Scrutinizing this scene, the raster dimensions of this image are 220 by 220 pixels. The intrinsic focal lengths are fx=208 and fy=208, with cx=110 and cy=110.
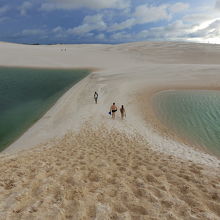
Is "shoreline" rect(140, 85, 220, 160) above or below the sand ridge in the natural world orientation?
below

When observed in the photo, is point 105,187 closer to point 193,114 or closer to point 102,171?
point 102,171

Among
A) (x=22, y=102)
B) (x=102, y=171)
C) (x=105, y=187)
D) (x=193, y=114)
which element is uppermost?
(x=105, y=187)

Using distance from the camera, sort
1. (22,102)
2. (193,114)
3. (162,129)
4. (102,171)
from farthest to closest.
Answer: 1. (22,102)
2. (193,114)
3. (162,129)
4. (102,171)

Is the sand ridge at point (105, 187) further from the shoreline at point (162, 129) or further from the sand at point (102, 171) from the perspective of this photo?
the shoreline at point (162, 129)

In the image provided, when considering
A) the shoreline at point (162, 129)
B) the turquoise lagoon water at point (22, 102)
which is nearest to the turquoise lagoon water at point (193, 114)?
the shoreline at point (162, 129)

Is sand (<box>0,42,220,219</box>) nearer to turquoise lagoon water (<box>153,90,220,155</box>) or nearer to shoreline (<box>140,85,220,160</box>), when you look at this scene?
shoreline (<box>140,85,220,160</box>)

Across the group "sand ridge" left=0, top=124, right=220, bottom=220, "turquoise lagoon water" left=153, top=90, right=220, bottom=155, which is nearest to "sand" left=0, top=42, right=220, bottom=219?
"sand ridge" left=0, top=124, right=220, bottom=220

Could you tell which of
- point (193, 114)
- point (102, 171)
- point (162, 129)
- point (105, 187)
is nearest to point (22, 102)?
point (162, 129)

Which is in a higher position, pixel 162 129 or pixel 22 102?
pixel 22 102

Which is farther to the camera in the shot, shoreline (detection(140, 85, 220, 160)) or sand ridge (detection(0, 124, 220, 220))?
shoreline (detection(140, 85, 220, 160))
